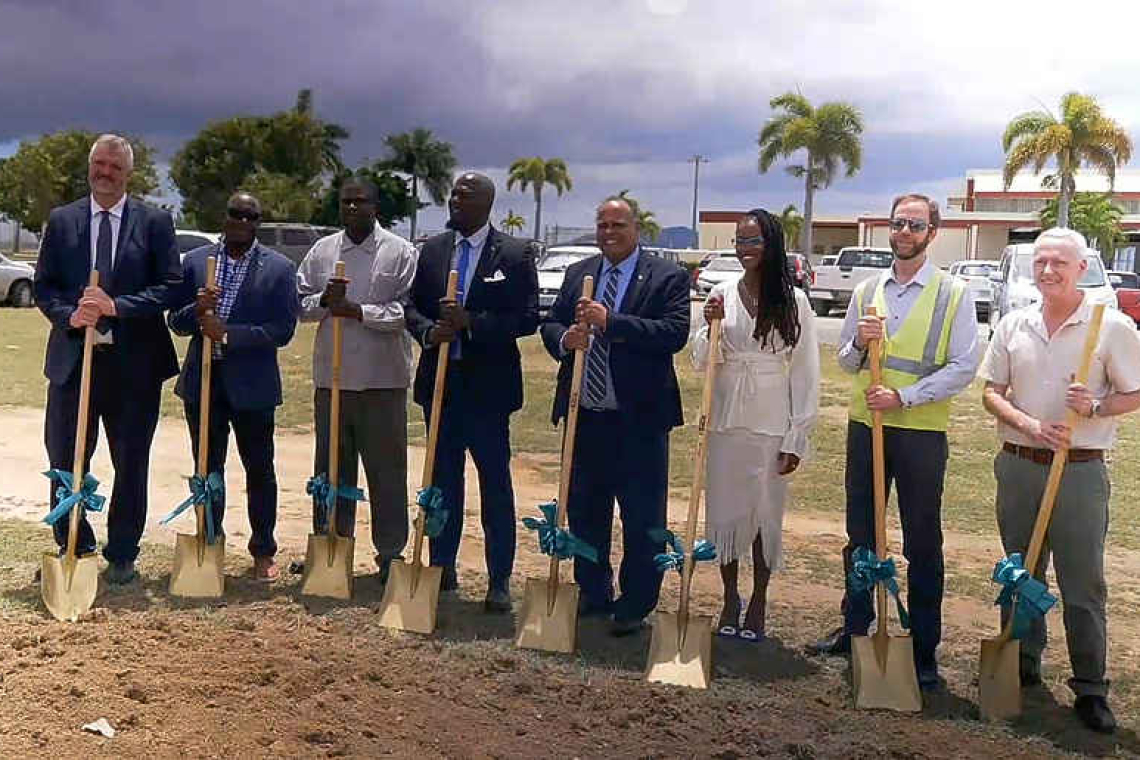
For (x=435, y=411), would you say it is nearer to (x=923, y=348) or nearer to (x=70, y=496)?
(x=70, y=496)

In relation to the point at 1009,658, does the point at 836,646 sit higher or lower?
lower

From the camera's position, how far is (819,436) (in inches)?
413

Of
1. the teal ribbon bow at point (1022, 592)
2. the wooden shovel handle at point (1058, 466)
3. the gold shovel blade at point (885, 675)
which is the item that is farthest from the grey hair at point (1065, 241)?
the gold shovel blade at point (885, 675)

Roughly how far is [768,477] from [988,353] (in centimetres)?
103

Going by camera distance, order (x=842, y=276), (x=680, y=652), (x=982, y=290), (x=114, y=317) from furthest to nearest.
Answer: (x=842, y=276) < (x=982, y=290) < (x=114, y=317) < (x=680, y=652)

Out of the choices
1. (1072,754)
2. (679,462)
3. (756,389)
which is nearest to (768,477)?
(756,389)

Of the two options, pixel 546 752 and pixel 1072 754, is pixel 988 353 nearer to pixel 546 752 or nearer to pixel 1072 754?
pixel 1072 754

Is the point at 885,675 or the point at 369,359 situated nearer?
the point at 885,675

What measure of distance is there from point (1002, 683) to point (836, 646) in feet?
2.58

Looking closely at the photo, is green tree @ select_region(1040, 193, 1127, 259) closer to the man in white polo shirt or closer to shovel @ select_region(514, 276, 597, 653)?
the man in white polo shirt

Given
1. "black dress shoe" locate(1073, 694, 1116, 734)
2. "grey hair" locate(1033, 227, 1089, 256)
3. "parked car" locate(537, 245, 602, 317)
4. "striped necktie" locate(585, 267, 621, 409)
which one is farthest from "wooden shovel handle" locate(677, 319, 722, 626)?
"parked car" locate(537, 245, 602, 317)

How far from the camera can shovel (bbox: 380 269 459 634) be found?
5.08 meters

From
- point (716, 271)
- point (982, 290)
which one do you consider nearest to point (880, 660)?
point (982, 290)

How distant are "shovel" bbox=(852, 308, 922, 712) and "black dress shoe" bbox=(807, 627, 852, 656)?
40 centimetres
